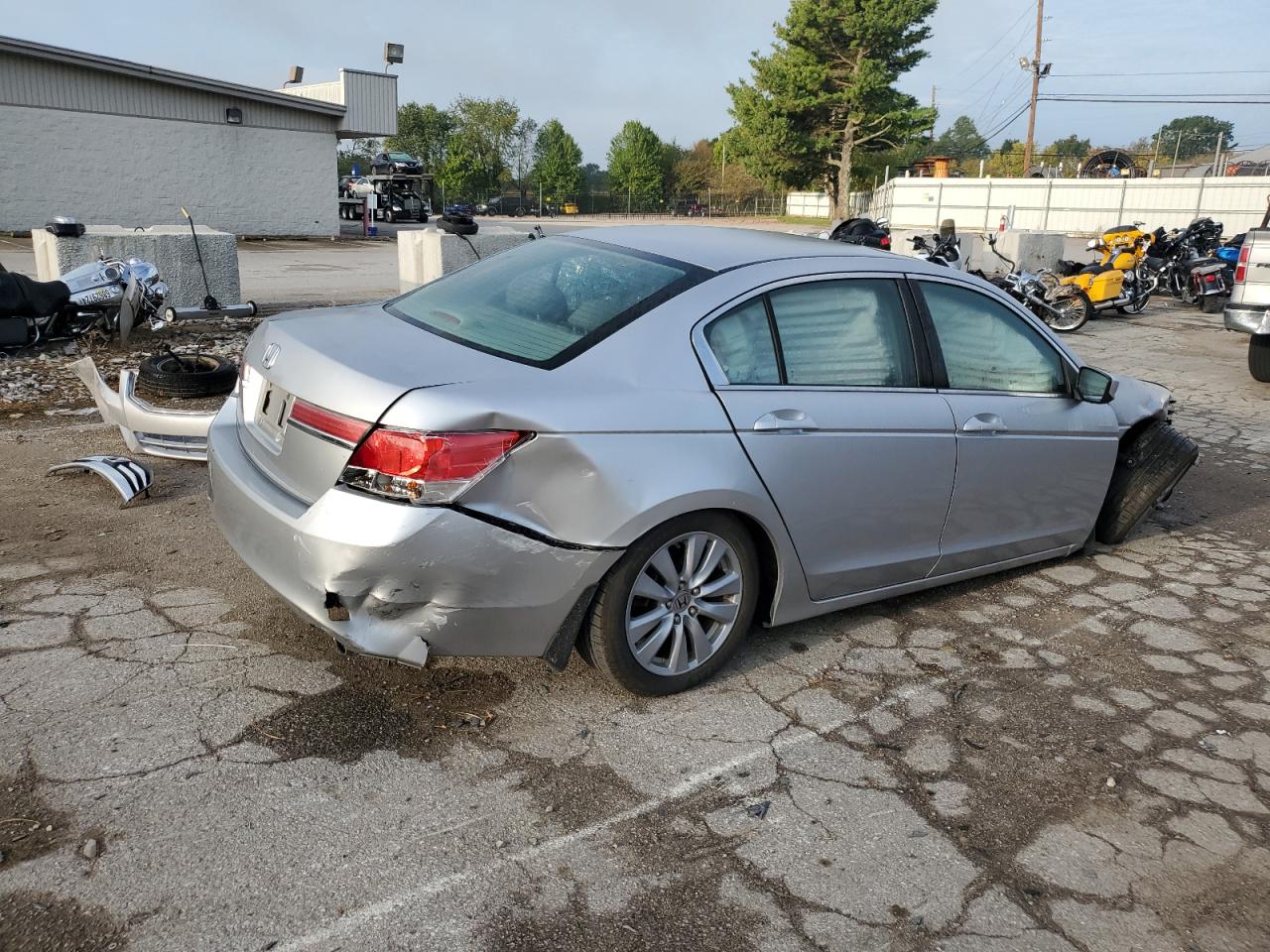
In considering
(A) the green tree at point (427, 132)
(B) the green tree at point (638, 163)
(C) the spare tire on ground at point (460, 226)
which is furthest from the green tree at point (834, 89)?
(C) the spare tire on ground at point (460, 226)

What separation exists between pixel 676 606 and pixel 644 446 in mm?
602

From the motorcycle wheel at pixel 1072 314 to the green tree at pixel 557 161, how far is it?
65858mm

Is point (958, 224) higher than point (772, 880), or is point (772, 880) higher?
point (958, 224)

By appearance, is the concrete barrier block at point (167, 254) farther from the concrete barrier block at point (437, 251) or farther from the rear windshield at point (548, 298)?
the rear windshield at point (548, 298)

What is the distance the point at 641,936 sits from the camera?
2391 millimetres

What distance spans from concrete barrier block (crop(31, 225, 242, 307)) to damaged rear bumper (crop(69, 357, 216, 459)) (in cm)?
430

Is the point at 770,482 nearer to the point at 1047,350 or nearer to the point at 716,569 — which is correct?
the point at 716,569

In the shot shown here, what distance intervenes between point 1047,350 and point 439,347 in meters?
2.82

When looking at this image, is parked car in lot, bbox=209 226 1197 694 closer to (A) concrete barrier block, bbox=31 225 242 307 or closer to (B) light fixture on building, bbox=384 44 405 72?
(A) concrete barrier block, bbox=31 225 242 307

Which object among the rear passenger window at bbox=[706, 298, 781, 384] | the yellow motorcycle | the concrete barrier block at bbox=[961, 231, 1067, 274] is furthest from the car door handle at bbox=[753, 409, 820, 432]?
the concrete barrier block at bbox=[961, 231, 1067, 274]

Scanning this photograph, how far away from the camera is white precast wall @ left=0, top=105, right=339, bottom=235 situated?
23.7 metres

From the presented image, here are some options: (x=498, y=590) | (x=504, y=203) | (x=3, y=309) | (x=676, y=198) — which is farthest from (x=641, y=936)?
(x=676, y=198)

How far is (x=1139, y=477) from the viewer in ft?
16.6

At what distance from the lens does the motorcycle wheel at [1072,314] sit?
14219mm
